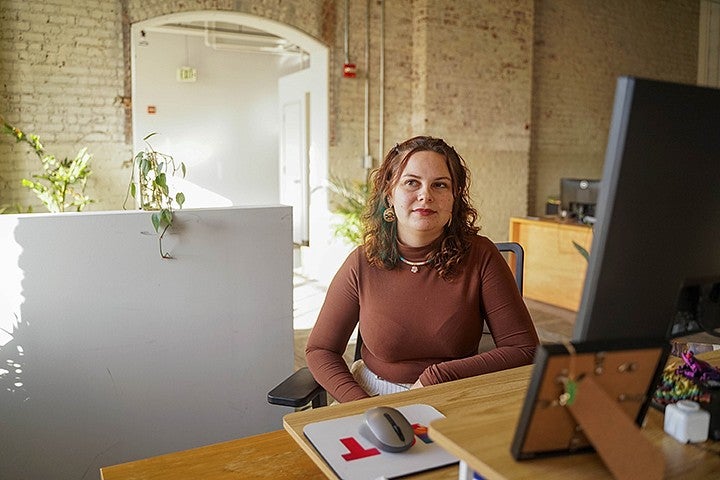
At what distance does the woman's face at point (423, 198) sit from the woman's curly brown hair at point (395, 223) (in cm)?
3

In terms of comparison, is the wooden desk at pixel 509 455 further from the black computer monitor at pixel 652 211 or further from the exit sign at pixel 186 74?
the exit sign at pixel 186 74

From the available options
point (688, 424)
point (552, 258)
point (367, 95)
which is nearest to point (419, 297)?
point (688, 424)

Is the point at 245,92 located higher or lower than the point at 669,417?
higher

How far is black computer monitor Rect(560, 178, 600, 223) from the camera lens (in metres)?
6.51

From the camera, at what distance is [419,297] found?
6.41 feet

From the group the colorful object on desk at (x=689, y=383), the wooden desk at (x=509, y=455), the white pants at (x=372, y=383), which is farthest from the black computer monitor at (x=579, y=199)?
the wooden desk at (x=509, y=455)

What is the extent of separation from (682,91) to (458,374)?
1163 mm

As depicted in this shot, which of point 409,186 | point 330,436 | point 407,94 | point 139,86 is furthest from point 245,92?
point 330,436

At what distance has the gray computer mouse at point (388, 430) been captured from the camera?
1.18 meters

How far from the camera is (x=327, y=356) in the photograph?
1.98m

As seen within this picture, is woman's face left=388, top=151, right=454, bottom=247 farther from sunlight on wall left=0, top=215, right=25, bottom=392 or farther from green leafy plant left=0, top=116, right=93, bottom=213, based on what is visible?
green leafy plant left=0, top=116, right=93, bottom=213

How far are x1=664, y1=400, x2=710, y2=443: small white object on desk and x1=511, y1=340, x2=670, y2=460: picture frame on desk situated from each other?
0.51ft

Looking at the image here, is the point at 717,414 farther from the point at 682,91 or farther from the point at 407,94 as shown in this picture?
the point at 407,94

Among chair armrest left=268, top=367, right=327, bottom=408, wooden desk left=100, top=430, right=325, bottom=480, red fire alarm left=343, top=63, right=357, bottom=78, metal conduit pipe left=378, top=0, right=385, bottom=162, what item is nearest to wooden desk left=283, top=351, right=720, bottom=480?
wooden desk left=100, top=430, right=325, bottom=480
